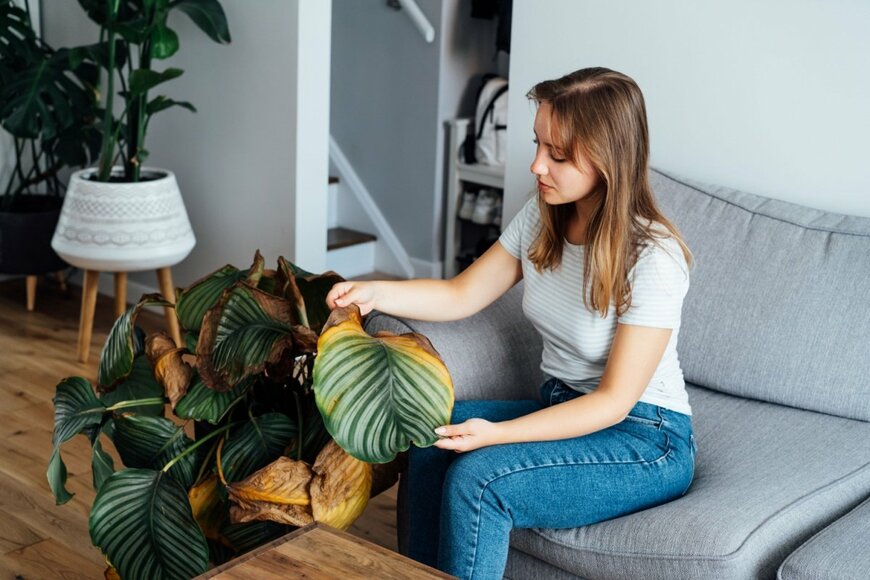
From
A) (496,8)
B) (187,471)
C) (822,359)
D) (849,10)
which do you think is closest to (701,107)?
(849,10)

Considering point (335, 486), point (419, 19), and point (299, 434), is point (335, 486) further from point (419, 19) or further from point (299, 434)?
point (419, 19)

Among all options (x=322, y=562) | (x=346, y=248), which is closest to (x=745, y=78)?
(x=322, y=562)

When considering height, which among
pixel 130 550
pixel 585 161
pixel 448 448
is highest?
pixel 585 161

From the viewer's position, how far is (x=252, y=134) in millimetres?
3473

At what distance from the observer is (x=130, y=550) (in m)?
1.77

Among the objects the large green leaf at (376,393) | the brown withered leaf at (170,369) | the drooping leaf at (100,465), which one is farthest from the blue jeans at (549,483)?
the drooping leaf at (100,465)

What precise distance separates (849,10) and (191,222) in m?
2.37

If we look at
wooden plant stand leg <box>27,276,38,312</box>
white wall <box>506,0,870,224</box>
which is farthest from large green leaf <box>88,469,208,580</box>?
wooden plant stand leg <box>27,276,38,312</box>

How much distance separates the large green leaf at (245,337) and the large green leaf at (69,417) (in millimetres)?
231

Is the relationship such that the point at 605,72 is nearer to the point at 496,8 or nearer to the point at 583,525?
the point at 583,525

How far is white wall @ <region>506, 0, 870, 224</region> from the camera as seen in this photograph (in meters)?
2.23

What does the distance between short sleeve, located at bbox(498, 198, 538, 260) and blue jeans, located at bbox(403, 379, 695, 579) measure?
397mm

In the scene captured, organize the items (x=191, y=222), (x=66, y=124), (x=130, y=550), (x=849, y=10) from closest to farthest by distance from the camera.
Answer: (x=130, y=550) < (x=849, y=10) < (x=66, y=124) < (x=191, y=222)

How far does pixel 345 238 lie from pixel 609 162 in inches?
113
